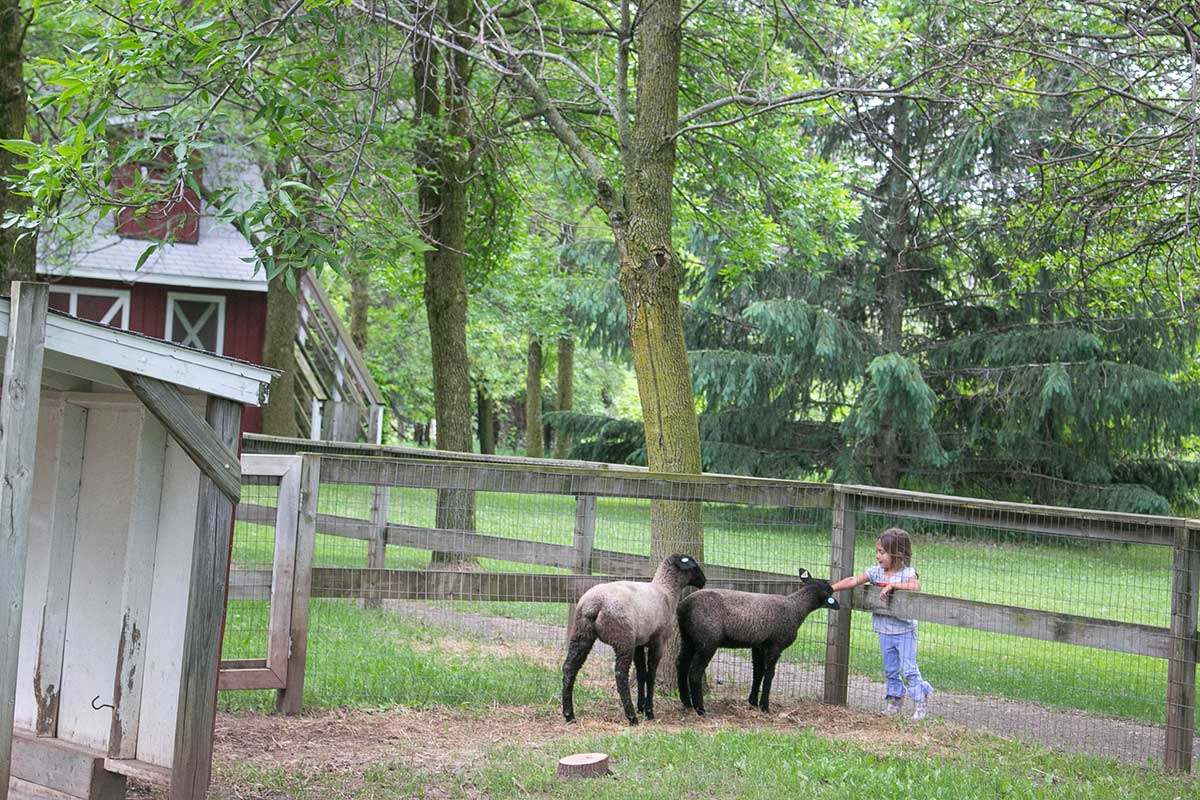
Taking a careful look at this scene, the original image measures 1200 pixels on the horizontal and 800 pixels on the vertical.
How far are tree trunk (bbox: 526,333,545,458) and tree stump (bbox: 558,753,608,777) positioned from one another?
26390mm

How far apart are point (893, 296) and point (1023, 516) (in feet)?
50.0

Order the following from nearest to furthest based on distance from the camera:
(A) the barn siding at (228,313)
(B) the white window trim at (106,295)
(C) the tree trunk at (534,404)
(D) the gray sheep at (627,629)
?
1. (D) the gray sheep at (627,629)
2. (B) the white window trim at (106,295)
3. (A) the barn siding at (228,313)
4. (C) the tree trunk at (534,404)

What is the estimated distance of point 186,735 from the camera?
4.84 metres

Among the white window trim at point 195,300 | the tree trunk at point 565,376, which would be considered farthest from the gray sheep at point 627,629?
the tree trunk at point 565,376

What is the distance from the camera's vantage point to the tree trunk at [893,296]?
2130 cm

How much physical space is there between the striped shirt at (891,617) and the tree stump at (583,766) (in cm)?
272

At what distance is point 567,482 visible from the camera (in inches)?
291

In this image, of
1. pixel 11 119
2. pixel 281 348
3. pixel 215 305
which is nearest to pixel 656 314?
pixel 11 119

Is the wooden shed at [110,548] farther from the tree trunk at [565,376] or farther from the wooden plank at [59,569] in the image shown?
the tree trunk at [565,376]

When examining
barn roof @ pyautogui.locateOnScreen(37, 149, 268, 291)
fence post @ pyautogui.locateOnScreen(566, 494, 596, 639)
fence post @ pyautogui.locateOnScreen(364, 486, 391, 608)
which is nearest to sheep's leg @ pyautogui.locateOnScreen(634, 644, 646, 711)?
fence post @ pyautogui.locateOnScreen(566, 494, 596, 639)

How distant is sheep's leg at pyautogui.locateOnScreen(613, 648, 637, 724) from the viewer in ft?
21.8

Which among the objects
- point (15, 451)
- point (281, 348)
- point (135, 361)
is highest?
point (281, 348)

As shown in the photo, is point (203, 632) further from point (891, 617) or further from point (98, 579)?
point (891, 617)

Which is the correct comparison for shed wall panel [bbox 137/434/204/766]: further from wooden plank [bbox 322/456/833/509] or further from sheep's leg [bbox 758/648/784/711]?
sheep's leg [bbox 758/648/784/711]
